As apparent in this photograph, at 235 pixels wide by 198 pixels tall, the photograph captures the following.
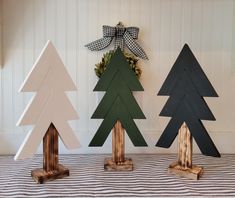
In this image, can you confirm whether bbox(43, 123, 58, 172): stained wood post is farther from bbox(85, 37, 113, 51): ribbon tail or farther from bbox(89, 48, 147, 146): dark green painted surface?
bbox(85, 37, 113, 51): ribbon tail

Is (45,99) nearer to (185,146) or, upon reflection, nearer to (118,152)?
(118,152)

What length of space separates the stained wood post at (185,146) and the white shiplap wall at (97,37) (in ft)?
1.04

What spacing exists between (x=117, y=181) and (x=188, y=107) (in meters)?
0.46

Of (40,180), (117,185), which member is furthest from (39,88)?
(117,185)

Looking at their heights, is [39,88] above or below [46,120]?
above

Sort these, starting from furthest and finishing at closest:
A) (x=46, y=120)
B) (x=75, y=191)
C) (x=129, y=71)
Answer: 1. (x=129, y=71)
2. (x=46, y=120)
3. (x=75, y=191)

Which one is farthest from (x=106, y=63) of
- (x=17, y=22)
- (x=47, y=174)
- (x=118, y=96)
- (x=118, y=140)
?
(x=47, y=174)

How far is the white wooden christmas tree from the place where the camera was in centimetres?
122

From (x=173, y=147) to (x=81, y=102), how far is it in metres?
0.59

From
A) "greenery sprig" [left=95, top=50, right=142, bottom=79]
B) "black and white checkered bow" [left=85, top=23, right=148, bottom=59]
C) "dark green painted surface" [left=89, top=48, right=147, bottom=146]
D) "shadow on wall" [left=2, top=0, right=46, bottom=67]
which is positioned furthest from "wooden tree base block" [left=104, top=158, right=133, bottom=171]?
"shadow on wall" [left=2, top=0, right=46, bottom=67]

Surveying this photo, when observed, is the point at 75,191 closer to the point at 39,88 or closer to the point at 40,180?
the point at 40,180

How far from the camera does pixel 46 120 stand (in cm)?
126

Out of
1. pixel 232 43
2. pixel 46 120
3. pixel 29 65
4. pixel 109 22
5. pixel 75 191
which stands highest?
pixel 109 22

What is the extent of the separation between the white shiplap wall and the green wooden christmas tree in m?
0.27
